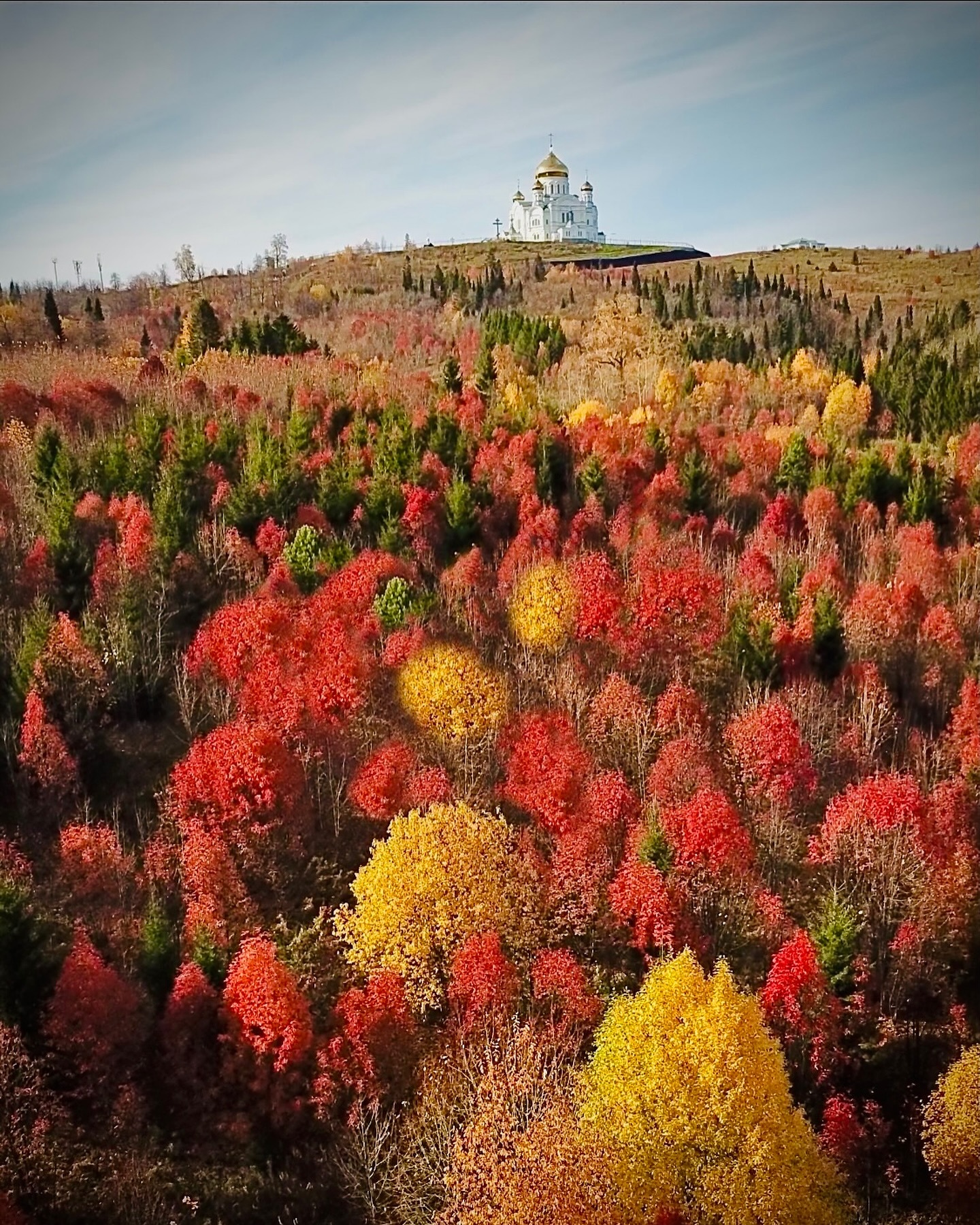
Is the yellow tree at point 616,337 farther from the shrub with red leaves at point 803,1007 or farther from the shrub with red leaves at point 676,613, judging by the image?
the shrub with red leaves at point 803,1007

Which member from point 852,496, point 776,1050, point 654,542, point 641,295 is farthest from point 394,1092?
point 641,295

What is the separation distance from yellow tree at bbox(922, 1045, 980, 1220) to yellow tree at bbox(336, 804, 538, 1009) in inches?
533

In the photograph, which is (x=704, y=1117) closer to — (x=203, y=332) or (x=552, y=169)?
(x=203, y=332)

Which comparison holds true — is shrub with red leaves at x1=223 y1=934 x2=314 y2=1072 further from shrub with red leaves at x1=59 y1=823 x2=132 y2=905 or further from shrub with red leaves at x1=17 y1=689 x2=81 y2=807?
shrub with red leaves at x1=17 y1=689 x2=81 y2=807

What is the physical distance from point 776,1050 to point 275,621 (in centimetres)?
2864

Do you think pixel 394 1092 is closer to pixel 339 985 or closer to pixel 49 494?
pixel 339 985

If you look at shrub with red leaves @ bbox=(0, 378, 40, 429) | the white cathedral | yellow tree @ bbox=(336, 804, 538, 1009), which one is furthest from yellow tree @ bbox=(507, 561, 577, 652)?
the white cathedral

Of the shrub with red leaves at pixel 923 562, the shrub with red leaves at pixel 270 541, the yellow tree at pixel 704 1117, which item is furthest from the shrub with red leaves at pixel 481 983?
the shrub with red leaves at pixel 923 562

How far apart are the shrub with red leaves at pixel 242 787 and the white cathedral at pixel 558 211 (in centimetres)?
13718

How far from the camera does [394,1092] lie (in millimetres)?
29625

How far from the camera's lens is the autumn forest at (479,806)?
1071 inches

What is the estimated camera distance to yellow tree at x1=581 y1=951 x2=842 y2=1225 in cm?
2436

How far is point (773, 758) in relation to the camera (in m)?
40.7

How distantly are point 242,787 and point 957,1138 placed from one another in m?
26.9
